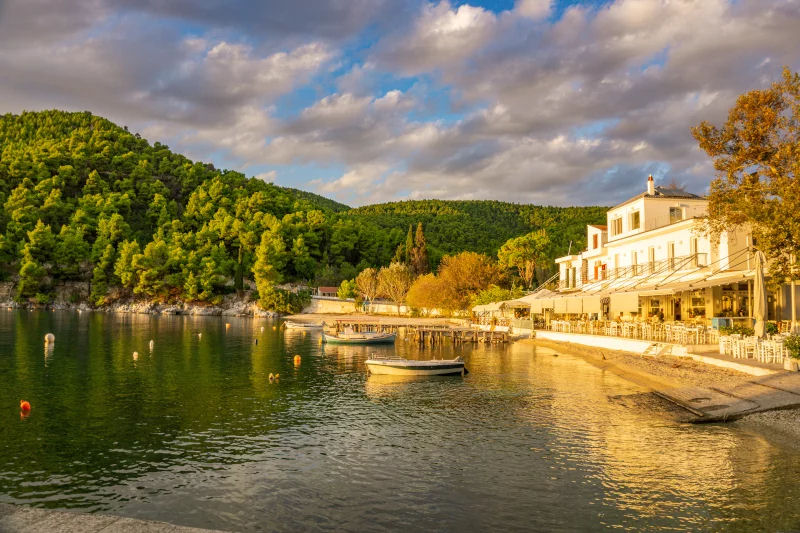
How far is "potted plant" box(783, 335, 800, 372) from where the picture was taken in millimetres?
19281

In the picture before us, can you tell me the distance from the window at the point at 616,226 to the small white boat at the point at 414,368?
21.8 m

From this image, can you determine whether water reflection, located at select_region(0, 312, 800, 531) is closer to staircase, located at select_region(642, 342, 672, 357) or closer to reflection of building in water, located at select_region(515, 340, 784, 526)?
reflection of building in water, located at select_region(515, 340, 784, 526)

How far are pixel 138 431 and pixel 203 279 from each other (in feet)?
304

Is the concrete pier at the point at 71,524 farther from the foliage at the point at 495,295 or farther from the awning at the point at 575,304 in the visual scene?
the foliage at the point at 495,295

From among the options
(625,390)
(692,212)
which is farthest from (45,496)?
(692,212)

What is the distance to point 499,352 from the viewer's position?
134 feet

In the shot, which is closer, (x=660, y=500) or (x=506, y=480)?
(x=660, y=500)

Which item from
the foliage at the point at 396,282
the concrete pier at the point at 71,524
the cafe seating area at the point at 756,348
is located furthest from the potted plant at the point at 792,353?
the foliage at the point at 396,282

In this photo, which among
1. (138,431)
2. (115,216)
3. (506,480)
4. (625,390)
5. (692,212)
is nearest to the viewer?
(506,480)

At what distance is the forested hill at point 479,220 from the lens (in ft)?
354

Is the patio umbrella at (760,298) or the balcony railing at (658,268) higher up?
the balcony railing at (658,268)

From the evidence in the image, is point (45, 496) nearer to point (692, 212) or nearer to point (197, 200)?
point (692, 212)

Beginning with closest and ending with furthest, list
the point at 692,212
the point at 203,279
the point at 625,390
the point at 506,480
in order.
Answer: the point at 506,480
the point at 625,390
the point at 692,212
the point at 203,279

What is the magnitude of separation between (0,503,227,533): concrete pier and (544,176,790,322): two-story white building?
2623 cm
